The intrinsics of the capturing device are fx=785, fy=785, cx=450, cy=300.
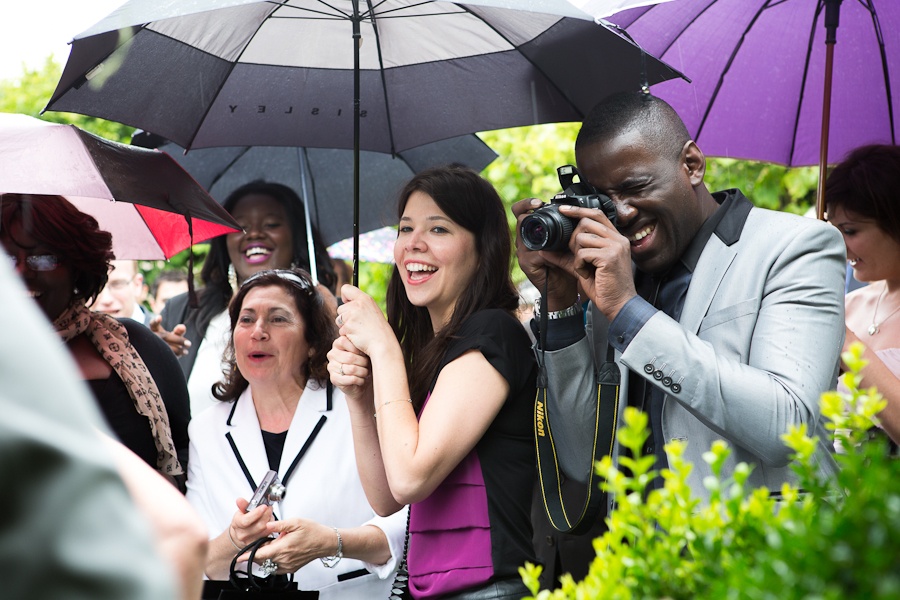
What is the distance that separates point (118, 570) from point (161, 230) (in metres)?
3.27

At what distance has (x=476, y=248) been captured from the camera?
263 cm

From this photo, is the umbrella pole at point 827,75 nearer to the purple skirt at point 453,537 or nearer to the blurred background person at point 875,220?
the blurred background person at point 875,220

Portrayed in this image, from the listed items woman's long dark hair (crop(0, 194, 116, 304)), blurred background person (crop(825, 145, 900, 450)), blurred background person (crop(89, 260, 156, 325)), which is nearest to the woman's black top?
woman's long dark hair (crop(0, 194, 116, 304))

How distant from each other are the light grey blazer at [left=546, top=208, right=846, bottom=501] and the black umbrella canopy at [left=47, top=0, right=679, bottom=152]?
94cm

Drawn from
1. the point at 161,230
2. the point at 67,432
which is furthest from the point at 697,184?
the point at 161,230

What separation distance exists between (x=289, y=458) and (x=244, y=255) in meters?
1.45

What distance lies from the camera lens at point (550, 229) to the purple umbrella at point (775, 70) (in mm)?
1507

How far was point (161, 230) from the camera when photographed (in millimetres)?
3561

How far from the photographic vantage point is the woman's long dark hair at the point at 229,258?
13.7 feet

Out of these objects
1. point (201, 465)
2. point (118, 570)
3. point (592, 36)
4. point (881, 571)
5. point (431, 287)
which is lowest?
point (201, 465)

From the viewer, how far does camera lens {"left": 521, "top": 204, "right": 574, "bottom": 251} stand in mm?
2096

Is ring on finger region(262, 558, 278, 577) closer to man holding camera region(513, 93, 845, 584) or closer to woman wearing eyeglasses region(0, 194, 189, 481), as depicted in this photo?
woman wearing eyeglasses region(0, 194, 189, 481)

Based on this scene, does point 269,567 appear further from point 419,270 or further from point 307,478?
point 419,270

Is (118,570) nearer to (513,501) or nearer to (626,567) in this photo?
(626,567)
